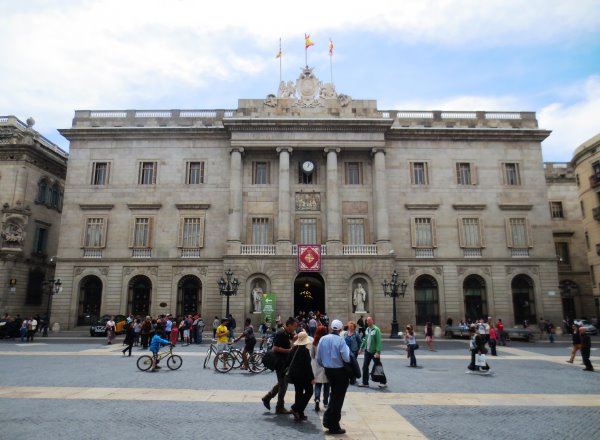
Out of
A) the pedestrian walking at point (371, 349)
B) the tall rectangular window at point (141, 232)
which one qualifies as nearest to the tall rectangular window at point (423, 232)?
the tall rectangular window at point (141, 232)

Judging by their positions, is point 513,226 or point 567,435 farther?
point 513,226

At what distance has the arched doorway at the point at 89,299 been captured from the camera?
3436 centimetres

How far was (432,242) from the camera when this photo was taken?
3531 centimetres

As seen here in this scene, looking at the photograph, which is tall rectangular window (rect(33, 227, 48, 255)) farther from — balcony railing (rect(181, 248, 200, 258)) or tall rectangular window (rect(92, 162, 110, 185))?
balcony railing (rect(181, 248, 200, 258))

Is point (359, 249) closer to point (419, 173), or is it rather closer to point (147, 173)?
point (419, 173)

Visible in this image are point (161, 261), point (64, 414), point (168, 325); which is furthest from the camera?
point (161, 261)

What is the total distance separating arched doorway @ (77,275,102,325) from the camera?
34.4 m

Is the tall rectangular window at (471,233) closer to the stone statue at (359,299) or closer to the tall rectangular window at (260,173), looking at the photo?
the stone statue at (359,299)

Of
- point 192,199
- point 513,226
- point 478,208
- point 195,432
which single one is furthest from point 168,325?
point 513,226

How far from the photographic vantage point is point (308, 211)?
1406 inches

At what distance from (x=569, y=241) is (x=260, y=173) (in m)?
34.7

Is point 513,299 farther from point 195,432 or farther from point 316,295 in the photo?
point 195,432

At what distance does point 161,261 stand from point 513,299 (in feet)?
96.8

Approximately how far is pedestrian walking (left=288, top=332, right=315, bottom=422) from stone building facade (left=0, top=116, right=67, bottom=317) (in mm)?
34385
